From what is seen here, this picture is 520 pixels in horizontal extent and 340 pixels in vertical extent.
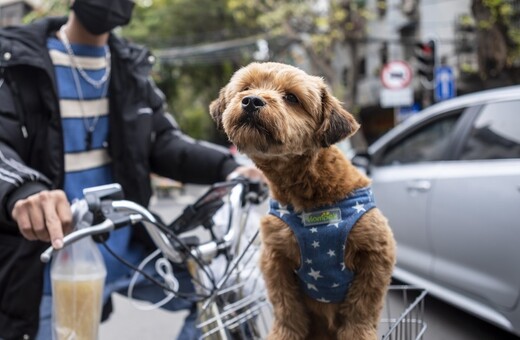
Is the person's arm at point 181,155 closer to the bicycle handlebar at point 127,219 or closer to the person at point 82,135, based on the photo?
the person at point 82,135

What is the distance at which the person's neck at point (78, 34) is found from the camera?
100 inches

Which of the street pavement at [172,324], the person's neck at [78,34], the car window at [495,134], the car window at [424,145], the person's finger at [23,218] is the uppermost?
the person's neck at [78,34]

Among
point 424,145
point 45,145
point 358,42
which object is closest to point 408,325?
point 45,145

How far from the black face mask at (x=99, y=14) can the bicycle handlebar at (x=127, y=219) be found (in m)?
0.92

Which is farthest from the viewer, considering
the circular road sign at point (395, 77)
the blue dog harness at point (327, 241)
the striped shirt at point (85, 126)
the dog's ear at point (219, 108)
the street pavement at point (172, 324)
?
the circular road sign at point (395, 77)

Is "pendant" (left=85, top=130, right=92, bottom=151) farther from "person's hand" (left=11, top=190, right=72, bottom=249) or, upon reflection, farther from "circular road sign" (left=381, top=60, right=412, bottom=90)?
"circular road sign" (left=381, top=60, right=412, bottom=90)

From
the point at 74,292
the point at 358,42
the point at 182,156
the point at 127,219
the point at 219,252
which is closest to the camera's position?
the point at 127,219

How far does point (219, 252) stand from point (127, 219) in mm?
407

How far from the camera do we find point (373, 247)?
5.13 ft

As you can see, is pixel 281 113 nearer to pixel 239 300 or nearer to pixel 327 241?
pixel 327 241

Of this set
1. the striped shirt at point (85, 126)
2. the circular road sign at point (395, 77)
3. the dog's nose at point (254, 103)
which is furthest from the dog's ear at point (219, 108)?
the circular road sign at point (395, 77)

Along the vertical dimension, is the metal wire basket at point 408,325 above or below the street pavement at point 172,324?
above

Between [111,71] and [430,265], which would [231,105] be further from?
[430,265]

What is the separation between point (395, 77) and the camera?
13.7 m
